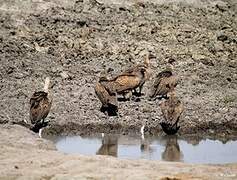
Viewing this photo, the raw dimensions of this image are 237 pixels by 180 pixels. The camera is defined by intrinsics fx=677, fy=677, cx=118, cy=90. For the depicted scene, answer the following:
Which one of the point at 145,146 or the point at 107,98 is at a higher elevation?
the point at 107,98

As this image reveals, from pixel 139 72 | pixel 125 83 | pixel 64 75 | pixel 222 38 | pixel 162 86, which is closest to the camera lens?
pixel 125 83

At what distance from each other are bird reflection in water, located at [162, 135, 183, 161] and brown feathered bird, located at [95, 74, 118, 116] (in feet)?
6.67

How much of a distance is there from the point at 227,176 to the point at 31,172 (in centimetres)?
304

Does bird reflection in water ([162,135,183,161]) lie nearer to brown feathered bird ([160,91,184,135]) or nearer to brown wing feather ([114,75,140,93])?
brown feathered bird ([160,91,184,135])

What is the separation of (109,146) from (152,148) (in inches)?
37.0

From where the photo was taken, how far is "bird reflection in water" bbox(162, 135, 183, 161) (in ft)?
45.2

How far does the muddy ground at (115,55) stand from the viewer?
16844 millimetres

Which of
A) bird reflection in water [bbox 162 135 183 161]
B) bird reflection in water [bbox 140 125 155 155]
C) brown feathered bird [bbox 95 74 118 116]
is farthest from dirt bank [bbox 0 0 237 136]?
bird reflection in water [bbox 140 125 155 155]

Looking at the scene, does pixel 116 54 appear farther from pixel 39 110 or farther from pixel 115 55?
pixel 39 110

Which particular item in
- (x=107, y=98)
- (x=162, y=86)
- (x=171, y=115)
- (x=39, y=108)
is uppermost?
(x=162, y=86)

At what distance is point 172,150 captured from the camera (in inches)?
569

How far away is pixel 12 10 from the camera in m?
25.7

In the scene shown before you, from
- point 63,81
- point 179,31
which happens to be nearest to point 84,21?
point 179,31

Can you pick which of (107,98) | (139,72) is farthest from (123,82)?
(107,98)
